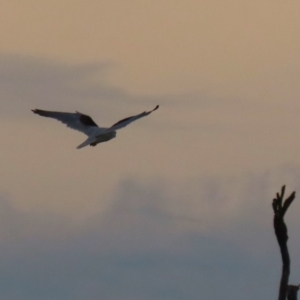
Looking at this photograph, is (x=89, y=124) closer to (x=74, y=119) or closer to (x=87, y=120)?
(x=87, y=120)

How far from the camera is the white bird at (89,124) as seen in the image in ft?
155

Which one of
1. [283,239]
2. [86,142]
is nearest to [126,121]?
[86,142]

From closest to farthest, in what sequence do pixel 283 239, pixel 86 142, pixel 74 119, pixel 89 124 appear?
pixel 283 239 < pixel 86 142 < pixel 89 124 < pixel 74 119

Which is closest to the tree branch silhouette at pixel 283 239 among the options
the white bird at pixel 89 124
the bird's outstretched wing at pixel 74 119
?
the white bird at pixel 89 124

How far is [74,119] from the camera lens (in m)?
52.4

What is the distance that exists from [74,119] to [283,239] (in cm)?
1750

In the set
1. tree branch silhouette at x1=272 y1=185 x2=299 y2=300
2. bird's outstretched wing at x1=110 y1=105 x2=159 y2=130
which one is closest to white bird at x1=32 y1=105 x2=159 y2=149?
bird's outstretched wing at x1=110 y1=105 x2=159 y2=130

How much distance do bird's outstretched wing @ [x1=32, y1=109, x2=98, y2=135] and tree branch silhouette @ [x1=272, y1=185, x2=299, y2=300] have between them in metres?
13.9

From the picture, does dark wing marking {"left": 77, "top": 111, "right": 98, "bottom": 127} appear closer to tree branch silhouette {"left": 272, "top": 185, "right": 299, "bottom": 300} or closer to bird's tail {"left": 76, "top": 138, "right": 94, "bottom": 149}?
bird's tail {"left": 76, "top": 138, "right": 94, "bottom": 149}

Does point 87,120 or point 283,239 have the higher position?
point 87,120

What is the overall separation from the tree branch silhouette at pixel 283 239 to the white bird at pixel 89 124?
31.4 ft

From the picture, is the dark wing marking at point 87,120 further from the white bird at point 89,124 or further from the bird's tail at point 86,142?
the bird's tail at point 86,142

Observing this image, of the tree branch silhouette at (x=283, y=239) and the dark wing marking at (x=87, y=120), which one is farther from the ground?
the dark wing marking at (x=87, y=120)

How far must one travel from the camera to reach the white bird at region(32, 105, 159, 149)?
47.4 metres
